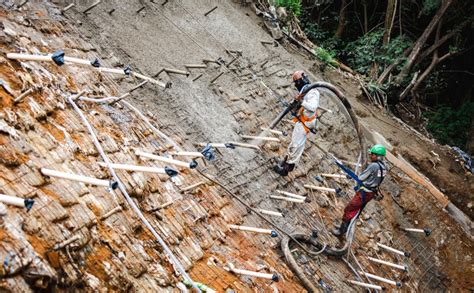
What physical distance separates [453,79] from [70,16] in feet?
42.9

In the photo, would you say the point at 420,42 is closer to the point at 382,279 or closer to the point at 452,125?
the point at 452,125

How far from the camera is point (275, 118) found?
710 cm

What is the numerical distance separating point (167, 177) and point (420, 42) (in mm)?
9832

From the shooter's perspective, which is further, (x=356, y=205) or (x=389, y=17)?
(x=389, y=17)

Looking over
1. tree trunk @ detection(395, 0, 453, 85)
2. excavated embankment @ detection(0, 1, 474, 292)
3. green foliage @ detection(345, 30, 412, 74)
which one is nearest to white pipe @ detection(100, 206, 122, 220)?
excavated embankment @ detection(0, 1, 474, 292)

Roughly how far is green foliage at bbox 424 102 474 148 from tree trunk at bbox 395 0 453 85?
2.26 meters

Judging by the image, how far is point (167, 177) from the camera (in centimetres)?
453

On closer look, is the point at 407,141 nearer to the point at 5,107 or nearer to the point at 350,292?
the point at 350,292

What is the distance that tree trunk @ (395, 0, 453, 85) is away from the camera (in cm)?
1084

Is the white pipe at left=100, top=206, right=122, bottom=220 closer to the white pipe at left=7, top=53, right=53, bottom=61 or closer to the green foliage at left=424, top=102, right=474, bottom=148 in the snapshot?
the white pipe at left=7, top=53, right=53, bottom=61

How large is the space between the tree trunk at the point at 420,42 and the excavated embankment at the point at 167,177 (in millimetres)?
4247

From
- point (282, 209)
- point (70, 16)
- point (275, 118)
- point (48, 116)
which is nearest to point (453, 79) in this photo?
point (275, 118)

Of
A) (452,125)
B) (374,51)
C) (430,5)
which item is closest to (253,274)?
(374,51)

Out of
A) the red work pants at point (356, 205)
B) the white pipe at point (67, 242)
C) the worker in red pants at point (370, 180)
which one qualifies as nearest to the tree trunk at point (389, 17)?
the worker in red pants at point (370, 180)
